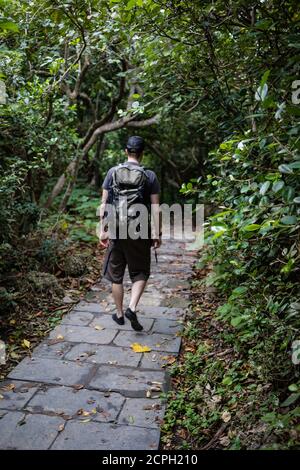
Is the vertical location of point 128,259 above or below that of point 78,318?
above

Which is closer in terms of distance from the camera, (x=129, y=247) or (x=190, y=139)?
(x=129, y=247)

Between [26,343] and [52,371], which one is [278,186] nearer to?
[52,371]

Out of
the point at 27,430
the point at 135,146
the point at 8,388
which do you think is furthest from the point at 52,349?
the point at 135,146

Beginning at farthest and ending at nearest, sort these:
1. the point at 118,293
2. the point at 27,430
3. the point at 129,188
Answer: the point at 118,293
the point at 129,188
the point at 27,430

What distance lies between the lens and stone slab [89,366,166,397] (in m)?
3.30

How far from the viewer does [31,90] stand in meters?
4.88

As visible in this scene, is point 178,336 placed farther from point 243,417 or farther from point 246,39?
point 246,39

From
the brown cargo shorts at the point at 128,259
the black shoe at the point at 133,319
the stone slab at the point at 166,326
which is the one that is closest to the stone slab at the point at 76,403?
the black shoe at the point at 133,319

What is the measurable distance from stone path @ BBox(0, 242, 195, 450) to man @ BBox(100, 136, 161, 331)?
39cm

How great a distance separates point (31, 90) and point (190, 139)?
698 centimetres

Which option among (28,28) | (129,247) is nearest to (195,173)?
(28,28)

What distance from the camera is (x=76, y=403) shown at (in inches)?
122

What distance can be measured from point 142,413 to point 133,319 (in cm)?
129
